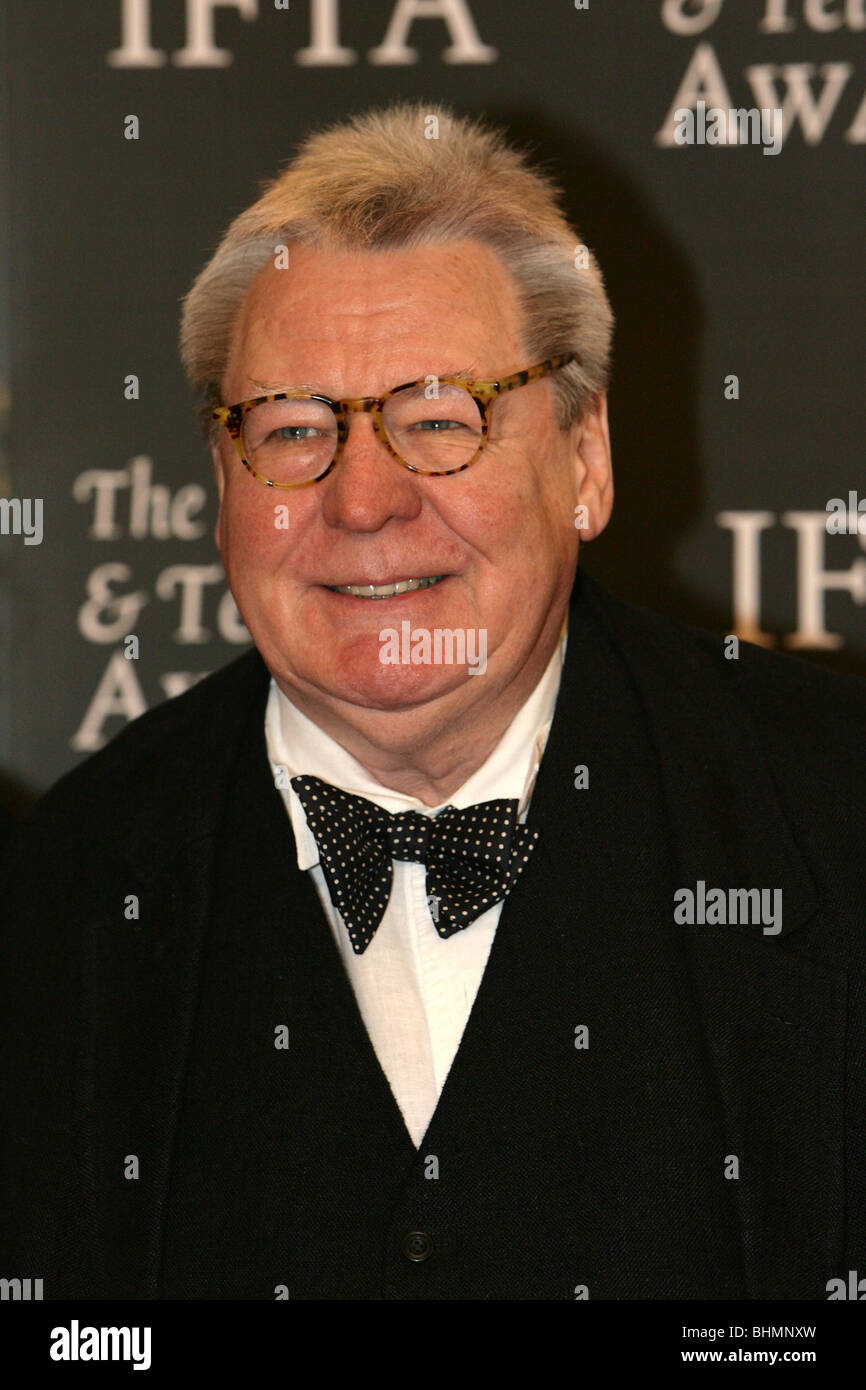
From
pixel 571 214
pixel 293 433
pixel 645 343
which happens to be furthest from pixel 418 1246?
pixel 571 214

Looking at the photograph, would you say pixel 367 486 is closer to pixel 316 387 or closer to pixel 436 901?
pixel 316 387

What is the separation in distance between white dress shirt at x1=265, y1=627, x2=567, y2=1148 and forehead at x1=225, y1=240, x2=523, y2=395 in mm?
388

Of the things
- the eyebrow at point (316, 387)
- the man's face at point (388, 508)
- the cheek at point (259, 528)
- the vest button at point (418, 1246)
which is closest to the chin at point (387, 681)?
the man's face at point (388, 508)

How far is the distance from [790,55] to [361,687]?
56.6 inches

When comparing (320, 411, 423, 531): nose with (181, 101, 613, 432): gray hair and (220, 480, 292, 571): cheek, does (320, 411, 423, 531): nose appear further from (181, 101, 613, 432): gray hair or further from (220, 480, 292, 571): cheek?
(181, 101, 613, 432): gray hair

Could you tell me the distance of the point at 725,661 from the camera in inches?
79.3

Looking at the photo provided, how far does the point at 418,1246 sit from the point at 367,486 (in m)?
0.76

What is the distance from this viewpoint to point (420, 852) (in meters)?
1.83

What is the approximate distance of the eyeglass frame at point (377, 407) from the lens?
1715 mm

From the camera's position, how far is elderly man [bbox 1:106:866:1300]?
1659mm

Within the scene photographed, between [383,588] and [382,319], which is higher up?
[382,319]

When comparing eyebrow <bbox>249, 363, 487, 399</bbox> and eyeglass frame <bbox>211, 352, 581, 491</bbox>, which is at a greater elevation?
eyebrow <bbox>249, 363, 487, 399</bbox>

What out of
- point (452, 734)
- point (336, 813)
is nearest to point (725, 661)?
point (452, 734)

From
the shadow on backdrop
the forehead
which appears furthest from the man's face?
the shadow on backdrop
